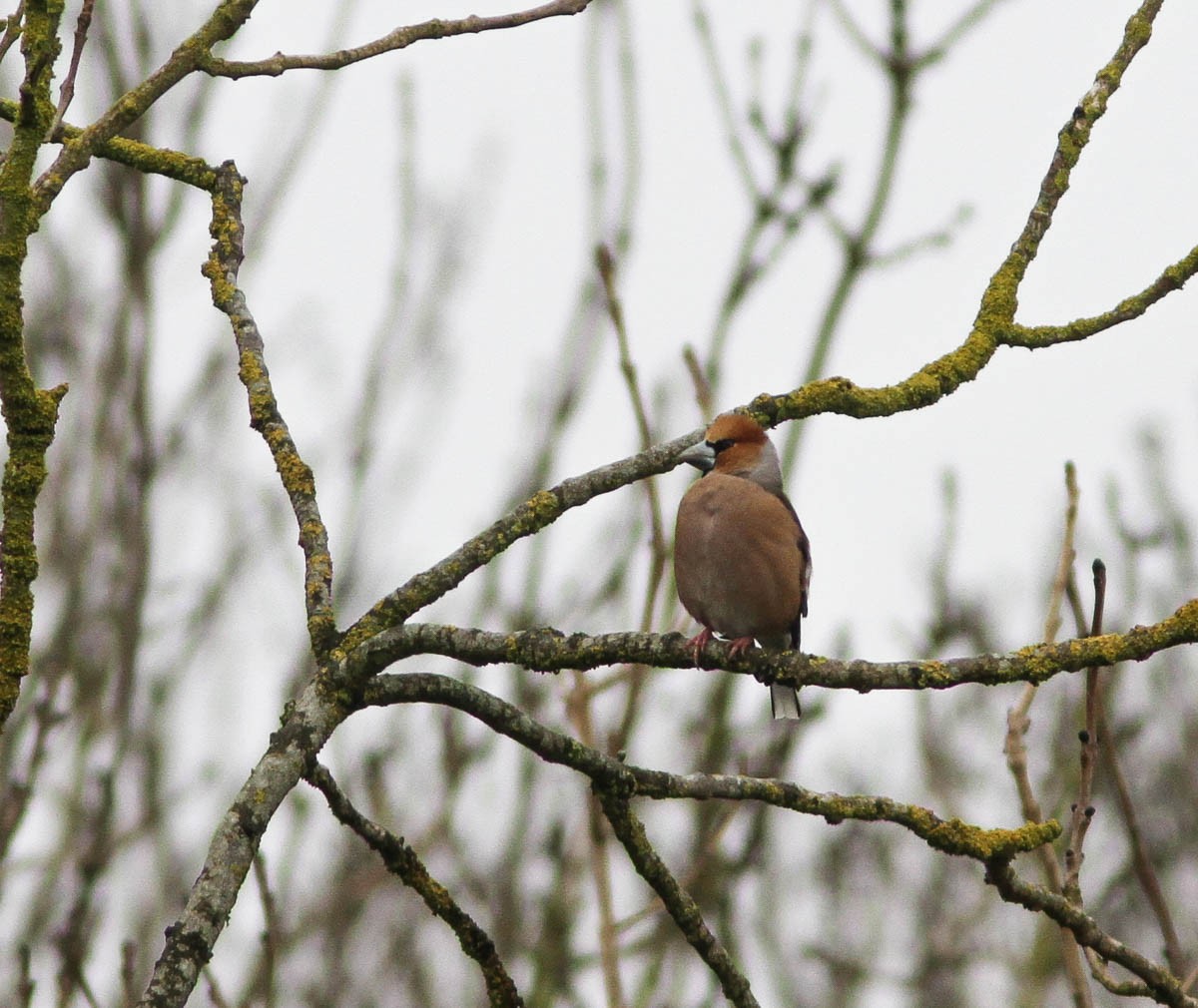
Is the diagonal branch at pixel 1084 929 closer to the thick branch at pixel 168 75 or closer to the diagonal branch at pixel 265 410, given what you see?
the diagonal branch at pixel 265 410

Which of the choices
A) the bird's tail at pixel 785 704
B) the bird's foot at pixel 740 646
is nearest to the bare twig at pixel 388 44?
the bird's foot at pixel 740 646

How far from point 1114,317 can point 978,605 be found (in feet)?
24.8

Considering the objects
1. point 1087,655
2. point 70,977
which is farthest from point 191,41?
point 70,977

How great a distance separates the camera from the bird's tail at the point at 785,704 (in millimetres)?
5863

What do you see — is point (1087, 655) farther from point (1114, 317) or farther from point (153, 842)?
point (153, 842)

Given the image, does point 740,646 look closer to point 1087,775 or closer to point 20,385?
point 1087,775

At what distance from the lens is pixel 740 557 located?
552 centimetres

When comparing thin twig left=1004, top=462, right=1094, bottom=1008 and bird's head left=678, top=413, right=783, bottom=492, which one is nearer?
thin twig left=1004, top=462, right=1094, bottom=1008

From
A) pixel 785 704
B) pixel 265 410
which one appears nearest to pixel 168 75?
pixel 265 410

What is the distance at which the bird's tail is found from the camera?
19.2ft

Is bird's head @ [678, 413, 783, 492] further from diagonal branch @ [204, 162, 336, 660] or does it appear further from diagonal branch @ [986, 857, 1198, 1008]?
diagonal branch @ [986, 857, 1198, 1008]

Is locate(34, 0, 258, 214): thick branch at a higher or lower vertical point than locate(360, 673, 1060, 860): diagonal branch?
higher

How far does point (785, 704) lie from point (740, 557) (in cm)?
76

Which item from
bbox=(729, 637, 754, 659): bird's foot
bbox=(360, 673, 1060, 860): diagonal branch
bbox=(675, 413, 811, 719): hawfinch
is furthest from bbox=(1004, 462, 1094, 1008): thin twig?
bbox=(675, 413, 811, 719): hawfinch
